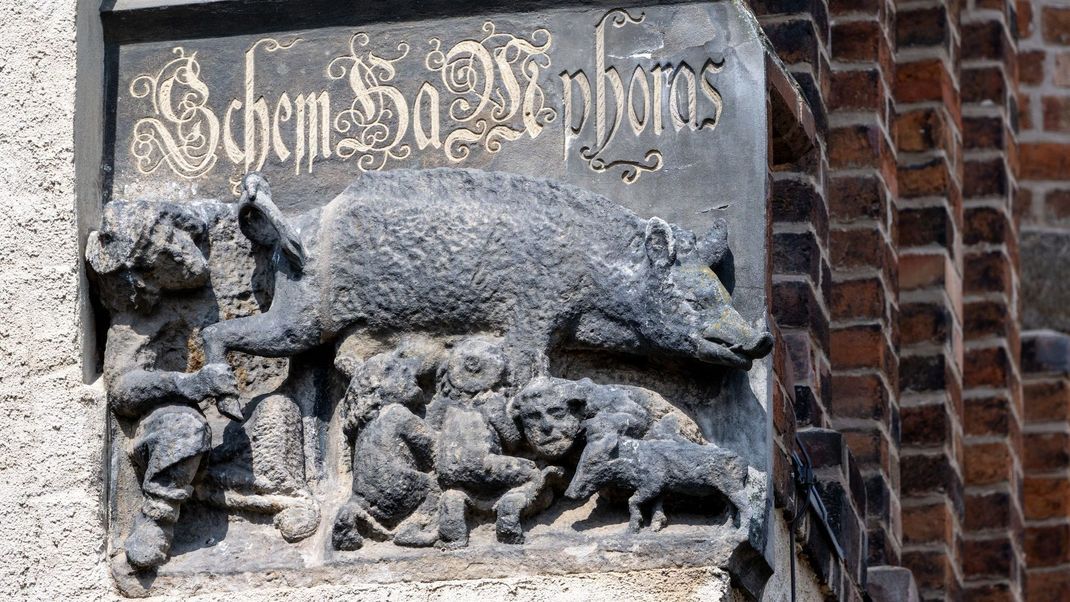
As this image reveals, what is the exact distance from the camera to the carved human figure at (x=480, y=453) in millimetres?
5434

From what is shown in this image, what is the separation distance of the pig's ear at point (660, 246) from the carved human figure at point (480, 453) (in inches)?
12.3

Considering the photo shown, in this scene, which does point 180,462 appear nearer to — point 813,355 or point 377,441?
point 377,441

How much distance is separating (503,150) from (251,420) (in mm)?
671

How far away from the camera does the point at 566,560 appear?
213 inches

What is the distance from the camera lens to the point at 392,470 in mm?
5480

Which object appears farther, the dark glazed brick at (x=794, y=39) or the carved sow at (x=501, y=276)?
the dark glazed brick at (x=794, y=39)

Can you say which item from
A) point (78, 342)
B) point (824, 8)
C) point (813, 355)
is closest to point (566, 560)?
point (78, 342)

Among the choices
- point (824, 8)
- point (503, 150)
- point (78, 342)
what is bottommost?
point (78, 342)

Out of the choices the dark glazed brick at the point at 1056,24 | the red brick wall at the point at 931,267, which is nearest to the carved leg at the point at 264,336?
the red brick wall at the point at 931,267

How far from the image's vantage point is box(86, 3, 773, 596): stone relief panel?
5453 millimetres

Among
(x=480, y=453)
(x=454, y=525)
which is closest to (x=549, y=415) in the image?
(x=480, y=453)

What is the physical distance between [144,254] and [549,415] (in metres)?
0.82

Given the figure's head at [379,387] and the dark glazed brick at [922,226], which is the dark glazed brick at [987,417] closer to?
the dark glazed brick at [922,226]

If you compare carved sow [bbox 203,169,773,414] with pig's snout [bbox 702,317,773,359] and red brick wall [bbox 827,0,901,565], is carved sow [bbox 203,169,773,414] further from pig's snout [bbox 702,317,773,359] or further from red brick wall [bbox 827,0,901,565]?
red brick wall [bbox 827,0,901,565]
